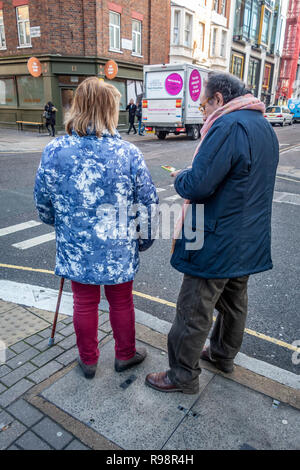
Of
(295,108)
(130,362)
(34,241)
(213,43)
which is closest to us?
(130,362)

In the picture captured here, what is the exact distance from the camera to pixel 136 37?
22.8 m

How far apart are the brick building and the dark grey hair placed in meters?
19.4

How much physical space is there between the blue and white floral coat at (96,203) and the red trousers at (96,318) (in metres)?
0.13

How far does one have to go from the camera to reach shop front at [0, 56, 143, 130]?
19359 millimetres

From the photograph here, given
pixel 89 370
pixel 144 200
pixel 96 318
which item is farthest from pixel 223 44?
pixel 89 370

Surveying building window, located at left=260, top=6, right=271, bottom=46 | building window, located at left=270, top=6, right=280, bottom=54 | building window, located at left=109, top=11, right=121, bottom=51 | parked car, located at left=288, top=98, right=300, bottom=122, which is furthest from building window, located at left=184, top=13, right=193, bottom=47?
building window, located at left=270, top=6, right=280, bottom=54

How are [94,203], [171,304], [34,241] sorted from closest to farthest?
[94,203] → [171,304] → [34,241]

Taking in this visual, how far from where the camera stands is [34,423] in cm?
212

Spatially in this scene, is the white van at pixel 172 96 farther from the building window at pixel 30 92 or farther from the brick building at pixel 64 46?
the building window at pixel 30 92

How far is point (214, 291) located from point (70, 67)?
20078mm

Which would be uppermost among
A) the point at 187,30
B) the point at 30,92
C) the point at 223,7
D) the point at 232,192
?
the point at 223,7

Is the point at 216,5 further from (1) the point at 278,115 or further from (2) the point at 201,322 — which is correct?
(2) the point at 201,322

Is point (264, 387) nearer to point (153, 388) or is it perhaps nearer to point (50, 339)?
point (153, 388)

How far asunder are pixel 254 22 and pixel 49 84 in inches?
1173
